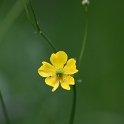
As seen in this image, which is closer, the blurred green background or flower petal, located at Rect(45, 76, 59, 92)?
flower petal, located at Rect(45, 76, 59, 92)

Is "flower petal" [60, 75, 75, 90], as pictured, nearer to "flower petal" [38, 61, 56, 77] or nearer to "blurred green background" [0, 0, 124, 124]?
"flower petal" [38, 61, 56, 77]

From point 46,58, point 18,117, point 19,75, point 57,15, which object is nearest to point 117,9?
point 57,15

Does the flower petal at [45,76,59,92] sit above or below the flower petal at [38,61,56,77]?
below

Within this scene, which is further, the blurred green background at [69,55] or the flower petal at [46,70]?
the blurred green background at [69,55]

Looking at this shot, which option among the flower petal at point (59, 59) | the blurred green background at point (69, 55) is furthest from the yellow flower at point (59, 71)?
the blurred green background at point (69, 55)

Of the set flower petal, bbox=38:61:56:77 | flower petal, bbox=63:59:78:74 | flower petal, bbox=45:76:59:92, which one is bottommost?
flower petal, bbox=45:76:59:92

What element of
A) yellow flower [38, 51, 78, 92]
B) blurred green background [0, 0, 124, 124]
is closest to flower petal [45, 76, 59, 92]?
yellow flower [38, 51, 78, 92]

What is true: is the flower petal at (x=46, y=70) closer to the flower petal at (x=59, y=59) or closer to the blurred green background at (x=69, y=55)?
the flower petal at (x=59, y=59)

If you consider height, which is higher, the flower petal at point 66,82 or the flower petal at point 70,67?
the flower petal at point 70,67

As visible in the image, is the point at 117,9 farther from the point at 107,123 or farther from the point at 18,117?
the point at 18,117
